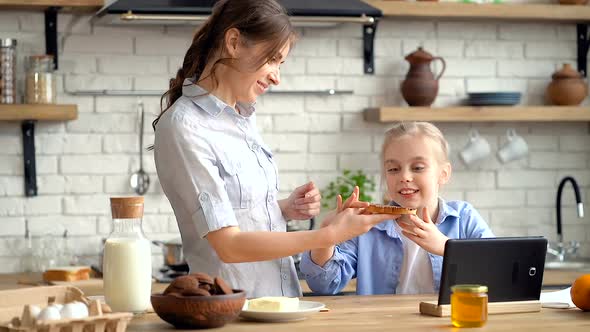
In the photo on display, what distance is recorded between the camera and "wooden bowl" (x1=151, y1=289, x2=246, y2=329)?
6.79 feet

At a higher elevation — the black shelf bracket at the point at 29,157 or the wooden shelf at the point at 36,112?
the wooden shelf at the point at 36,112

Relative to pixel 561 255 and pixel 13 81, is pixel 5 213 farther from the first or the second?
pixel 561 255

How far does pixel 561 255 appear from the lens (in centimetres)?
454

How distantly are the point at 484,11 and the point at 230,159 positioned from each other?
7.44ft

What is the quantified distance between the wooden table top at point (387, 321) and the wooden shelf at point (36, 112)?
76.8 inches

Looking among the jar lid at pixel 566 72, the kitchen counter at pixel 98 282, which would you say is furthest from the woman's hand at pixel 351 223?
the jar lid at pixel 566 72

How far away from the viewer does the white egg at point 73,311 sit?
75.9 inches

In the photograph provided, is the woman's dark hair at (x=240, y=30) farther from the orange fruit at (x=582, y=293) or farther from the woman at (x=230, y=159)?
the orange fruit at (x=582, y=293)

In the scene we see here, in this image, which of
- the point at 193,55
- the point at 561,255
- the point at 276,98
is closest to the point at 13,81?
the point at 276,98

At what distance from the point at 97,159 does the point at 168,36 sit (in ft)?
2.03

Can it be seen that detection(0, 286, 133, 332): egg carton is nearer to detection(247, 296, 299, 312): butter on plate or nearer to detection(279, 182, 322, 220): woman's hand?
detection(247, 296, 299, 312): butter on plate

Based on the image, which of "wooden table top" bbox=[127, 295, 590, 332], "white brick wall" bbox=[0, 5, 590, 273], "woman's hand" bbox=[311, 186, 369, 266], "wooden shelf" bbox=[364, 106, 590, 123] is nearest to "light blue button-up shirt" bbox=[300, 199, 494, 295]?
"woman's hand" bbox=[311, 186, 369, 266]

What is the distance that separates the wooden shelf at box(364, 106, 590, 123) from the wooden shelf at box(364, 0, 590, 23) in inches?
16.2

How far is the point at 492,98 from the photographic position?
4598 millimetres
